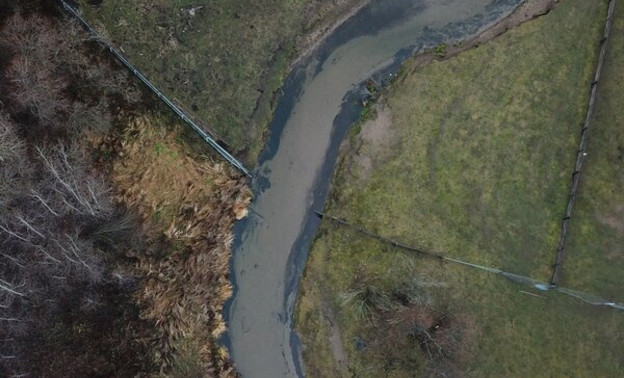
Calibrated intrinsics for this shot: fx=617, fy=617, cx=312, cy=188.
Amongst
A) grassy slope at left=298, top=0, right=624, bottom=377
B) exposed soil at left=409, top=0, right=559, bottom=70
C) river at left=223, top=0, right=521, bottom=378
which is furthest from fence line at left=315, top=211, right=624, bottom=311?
exposed soil at left=409, top=0, right=559, bottom=70

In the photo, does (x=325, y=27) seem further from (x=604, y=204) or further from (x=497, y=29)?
(x=604, y=204)

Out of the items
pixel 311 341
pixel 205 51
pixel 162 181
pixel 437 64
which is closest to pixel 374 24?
pixel 437 64

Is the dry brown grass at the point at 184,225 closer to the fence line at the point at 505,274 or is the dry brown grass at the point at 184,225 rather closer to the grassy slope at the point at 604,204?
the fence line at the point at 505,274

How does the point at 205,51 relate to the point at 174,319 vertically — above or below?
above

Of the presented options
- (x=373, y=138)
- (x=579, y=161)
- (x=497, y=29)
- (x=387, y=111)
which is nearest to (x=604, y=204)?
(x=579, y=161)

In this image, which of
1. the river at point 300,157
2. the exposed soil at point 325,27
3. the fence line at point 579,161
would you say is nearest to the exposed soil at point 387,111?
the river at point 300,157

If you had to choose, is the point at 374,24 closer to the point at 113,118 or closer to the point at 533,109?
the point at 533,109
